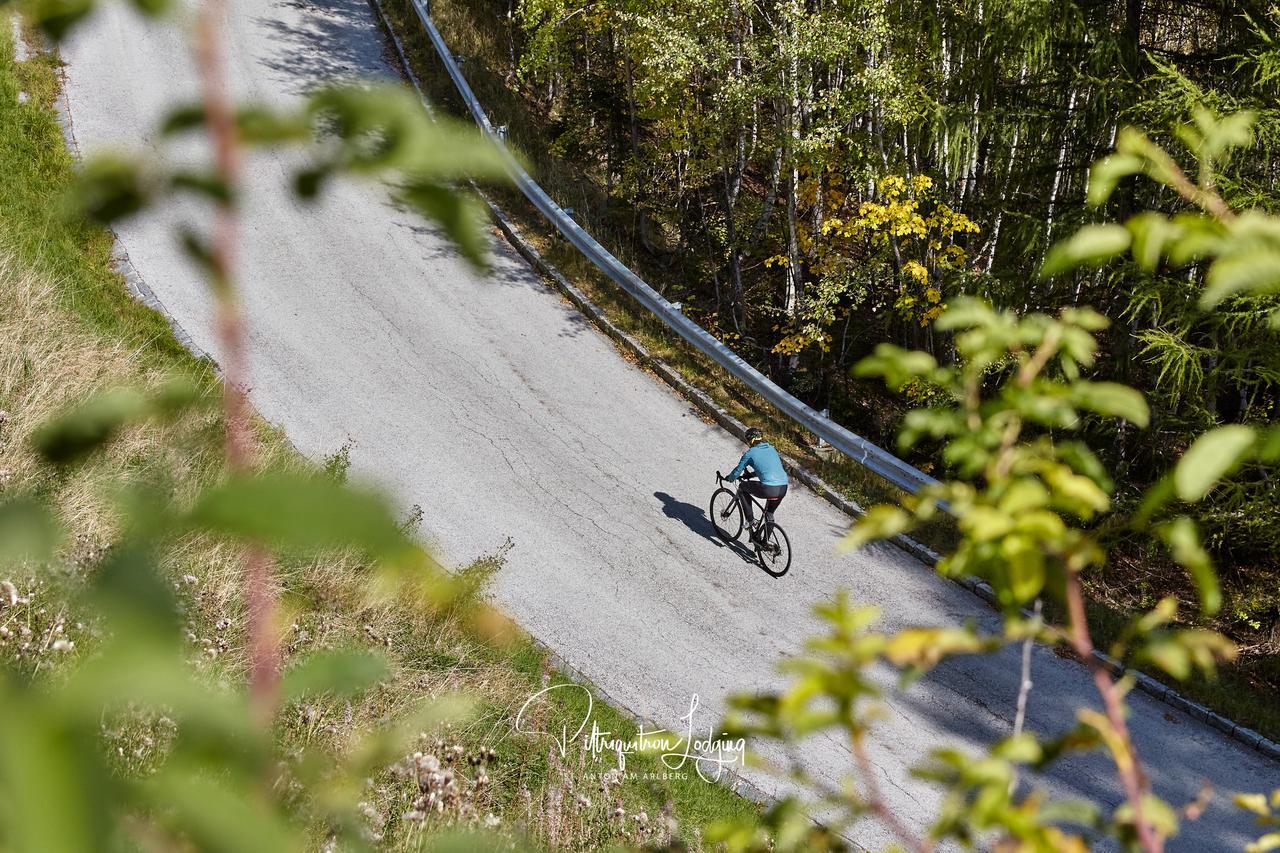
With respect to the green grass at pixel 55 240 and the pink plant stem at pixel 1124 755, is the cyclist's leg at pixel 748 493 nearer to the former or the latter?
the green grass at pixel 55 240

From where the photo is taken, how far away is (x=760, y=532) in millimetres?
11133

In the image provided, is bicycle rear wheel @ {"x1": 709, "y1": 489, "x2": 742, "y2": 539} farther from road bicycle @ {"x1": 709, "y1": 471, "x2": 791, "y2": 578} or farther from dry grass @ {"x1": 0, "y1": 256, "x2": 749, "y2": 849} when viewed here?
dry grass @ {"x1": 0, "y1": 256, "x2": 749, "y2": 849}

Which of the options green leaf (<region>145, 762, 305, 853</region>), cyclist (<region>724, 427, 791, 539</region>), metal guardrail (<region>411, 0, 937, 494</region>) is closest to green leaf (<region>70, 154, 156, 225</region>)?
green leaf (<region>145, 762, 305, 853</region>)

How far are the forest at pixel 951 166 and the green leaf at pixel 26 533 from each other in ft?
34.4

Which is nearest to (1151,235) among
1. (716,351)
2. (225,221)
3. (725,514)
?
(225,221)

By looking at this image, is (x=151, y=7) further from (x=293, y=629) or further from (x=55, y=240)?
(x=55, y=240)

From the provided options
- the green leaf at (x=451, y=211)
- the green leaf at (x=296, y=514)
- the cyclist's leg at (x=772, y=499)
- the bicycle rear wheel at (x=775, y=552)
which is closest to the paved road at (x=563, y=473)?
the bicycle rear wheel at (x=775, y=552)

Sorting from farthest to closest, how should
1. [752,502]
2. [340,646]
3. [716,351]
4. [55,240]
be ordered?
[716,351], [55,240], [752,502], [340,646]

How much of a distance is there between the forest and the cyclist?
2.54 m

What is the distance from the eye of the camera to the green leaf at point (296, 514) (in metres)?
0.70

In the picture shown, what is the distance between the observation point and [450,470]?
37.9ft

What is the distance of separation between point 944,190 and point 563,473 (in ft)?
24.2

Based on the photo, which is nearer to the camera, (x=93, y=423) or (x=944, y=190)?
(x=93, y=423)

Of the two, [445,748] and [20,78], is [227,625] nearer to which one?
[445,748]
